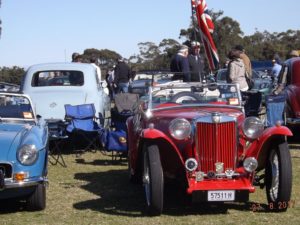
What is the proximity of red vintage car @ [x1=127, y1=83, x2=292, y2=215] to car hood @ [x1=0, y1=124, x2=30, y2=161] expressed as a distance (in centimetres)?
138

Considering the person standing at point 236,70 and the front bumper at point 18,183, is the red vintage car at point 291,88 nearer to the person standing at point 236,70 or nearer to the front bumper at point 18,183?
the person standing at point 236,70

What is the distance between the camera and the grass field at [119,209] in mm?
6258

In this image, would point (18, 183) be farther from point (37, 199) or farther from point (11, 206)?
point (11, 206)

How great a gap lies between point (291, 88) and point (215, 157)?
5704mm

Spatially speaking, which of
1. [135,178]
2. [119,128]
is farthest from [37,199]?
[119,128]

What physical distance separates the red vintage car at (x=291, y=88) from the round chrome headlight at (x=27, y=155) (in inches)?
246

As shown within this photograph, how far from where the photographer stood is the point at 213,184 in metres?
6.20

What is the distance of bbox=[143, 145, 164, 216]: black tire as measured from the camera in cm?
616

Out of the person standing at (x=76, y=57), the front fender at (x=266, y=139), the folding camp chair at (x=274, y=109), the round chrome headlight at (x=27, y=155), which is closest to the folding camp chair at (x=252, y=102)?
the folding camp chair at (x=274, y=109)

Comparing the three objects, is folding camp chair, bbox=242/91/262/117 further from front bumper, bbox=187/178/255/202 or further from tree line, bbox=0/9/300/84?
tree line, bbox=0/9/300/84

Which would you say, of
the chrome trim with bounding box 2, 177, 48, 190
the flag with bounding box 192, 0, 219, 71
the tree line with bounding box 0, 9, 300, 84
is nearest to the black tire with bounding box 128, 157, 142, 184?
the chrome trim with bounding box 2, 177, 48, 190

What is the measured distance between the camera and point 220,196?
6098mm

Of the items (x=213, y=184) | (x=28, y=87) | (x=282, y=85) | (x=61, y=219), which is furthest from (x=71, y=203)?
(x=282, y=85)

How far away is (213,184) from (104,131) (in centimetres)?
490
